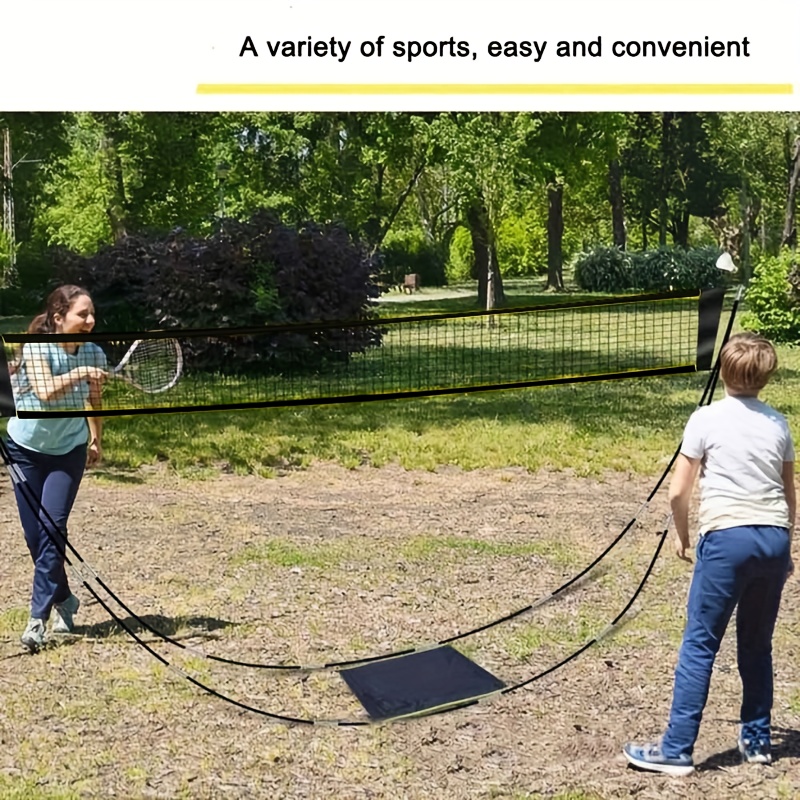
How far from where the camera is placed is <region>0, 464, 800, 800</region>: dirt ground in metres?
4.73

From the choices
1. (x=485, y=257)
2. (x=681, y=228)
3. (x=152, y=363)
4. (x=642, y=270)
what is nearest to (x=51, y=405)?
(x=152, y=363)

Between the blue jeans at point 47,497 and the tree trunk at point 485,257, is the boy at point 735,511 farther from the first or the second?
the tree trunk at point 485,257

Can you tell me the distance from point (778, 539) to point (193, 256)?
15428 millimetres

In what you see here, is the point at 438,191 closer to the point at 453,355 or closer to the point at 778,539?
the point at 453,355

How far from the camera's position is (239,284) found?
1852cm

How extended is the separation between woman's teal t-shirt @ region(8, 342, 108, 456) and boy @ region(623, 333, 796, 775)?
10.5 feet

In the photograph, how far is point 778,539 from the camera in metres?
4.27

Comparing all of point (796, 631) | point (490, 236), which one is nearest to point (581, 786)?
point (796, 631)

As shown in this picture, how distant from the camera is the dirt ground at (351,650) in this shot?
4730mm

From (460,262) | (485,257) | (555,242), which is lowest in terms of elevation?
(485,257)

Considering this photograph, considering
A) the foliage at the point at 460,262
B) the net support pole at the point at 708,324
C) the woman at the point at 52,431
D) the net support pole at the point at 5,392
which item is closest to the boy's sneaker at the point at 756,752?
the net support pole at the point at 708,324

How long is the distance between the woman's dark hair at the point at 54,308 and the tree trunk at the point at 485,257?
2340cm

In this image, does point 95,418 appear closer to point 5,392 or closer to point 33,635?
point 5,392

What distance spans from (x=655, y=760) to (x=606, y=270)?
39871 millimetres
